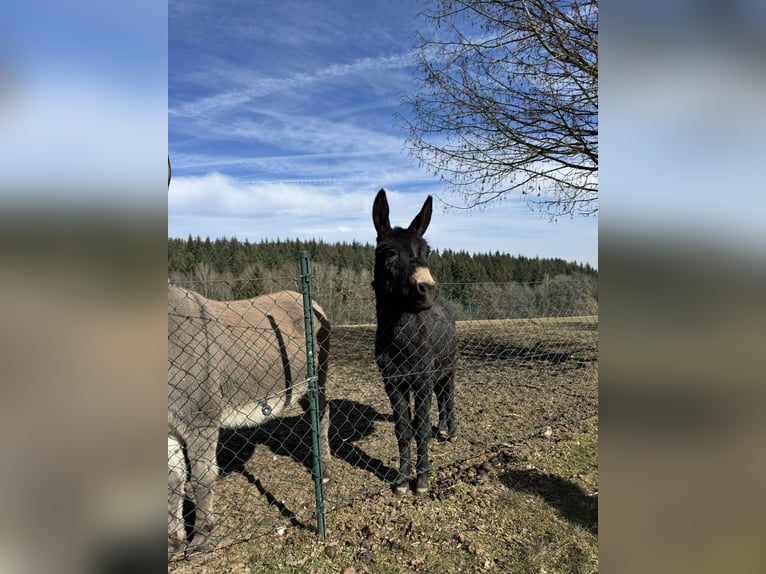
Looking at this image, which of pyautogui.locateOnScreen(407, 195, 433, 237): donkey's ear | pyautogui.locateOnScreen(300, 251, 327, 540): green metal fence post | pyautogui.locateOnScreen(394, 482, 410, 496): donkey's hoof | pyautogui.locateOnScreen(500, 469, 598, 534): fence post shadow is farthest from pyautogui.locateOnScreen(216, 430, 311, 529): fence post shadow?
pyautogui.locateOnScreen(407, 195, 433, 237): donkey's ear

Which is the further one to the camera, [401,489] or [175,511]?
[401,489]

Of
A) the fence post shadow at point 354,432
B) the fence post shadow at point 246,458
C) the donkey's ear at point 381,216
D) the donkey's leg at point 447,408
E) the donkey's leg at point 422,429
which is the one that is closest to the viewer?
the fence post shadow at point 246,458

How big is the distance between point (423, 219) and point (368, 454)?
2.40m

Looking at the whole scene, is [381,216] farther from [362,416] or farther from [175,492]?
[362,416]

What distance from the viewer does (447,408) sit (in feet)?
16.1

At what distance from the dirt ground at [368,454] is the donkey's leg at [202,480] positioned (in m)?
0.12

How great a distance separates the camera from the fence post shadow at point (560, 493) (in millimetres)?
3314

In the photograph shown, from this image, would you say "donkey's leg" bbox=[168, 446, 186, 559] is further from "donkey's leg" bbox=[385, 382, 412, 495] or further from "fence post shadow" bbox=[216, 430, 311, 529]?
"donkey's leg" bbox=[385, 382, 412, 495]

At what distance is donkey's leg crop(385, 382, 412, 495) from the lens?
3.67 m

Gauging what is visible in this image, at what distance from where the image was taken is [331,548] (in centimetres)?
299

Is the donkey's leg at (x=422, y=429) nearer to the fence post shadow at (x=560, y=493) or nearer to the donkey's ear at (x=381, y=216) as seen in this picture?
the fence post shadow at (x=560, y=493)

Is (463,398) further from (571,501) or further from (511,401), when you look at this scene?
(571,501)

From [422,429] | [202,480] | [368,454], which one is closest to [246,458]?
[368,454]

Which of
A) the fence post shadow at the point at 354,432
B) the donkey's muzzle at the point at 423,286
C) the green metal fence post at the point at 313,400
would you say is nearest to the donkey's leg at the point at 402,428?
the fence post shadow at the point at 354,432
